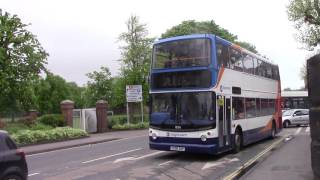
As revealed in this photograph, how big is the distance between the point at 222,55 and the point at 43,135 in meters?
13.9

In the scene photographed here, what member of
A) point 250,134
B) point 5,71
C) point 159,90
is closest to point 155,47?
point 159,90

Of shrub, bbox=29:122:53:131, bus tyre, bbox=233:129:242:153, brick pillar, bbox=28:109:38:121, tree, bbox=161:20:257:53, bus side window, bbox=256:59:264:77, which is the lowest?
bus tyre, bbox=233:129:242:153

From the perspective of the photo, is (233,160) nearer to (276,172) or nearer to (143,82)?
(276,172)

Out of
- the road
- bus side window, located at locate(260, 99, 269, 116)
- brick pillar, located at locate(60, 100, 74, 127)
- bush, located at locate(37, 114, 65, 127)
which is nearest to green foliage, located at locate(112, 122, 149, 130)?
brick pillar, located at locate(60, 100, 74, 127)

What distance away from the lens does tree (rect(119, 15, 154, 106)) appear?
48.8 m

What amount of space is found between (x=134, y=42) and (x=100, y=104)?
41.3ft

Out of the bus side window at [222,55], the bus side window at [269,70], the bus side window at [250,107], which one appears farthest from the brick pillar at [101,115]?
the bus side window at [222,55]

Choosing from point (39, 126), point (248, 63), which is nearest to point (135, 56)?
point (39, 126)

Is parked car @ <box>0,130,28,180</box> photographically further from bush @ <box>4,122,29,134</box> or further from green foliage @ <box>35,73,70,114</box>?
green foliage @ <box>35,73,70,114</box>

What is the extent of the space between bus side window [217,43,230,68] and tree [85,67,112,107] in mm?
39163

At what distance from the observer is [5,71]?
1145 inches

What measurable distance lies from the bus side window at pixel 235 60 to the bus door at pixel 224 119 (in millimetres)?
1651

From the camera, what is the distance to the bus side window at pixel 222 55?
60.3 feet

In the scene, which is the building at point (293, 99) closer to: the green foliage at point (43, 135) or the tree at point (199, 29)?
the tree at point (199, 29)
